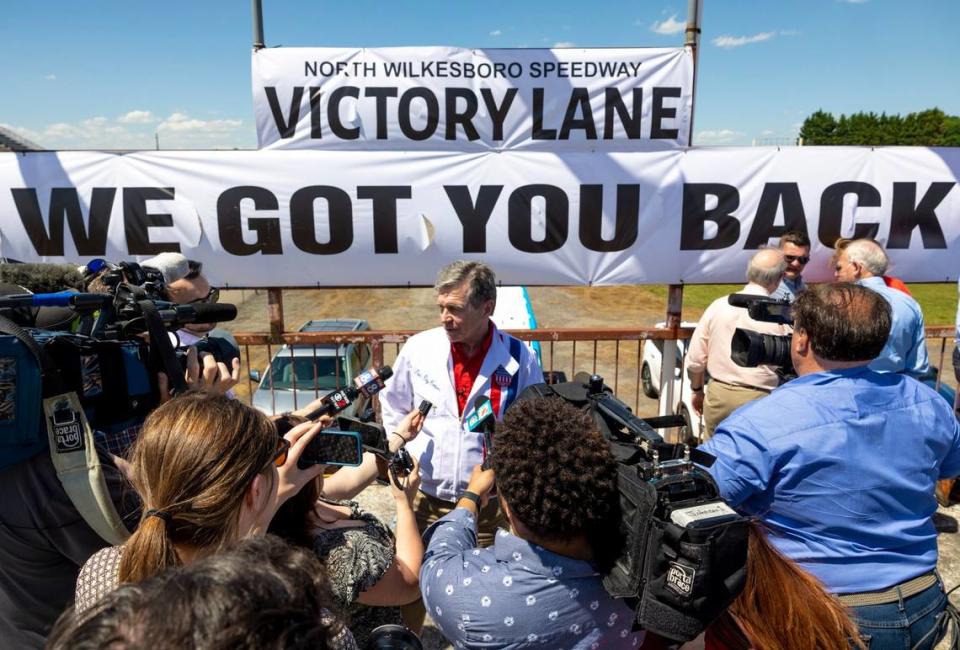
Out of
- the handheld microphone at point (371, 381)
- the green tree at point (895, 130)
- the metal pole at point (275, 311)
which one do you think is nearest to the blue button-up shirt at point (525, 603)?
the handheld microphone at point (371, 381)

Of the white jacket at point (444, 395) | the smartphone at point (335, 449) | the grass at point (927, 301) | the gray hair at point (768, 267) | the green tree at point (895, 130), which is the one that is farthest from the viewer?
the green tree at point (895, 130)

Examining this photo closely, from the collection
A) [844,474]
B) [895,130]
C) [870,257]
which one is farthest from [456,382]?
[895,130]

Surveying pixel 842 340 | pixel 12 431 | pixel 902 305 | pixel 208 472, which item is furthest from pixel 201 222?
pixel 902 305

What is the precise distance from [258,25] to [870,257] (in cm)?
437

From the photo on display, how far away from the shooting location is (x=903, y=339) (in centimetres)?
306

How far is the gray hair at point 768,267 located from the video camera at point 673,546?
2.86 m

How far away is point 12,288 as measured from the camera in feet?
5.93

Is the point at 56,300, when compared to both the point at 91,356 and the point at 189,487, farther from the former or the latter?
the point at 189,487

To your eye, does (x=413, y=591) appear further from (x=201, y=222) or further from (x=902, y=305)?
(x=201, y=222)

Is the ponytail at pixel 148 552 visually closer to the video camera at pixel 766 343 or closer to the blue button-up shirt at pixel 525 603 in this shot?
the blue button-up shirt at pixel 525 603

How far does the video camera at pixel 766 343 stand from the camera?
7.06 feet

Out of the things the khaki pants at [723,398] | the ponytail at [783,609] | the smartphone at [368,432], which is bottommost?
the khaki pants at [723,398]

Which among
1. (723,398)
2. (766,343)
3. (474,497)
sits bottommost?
(723,398)

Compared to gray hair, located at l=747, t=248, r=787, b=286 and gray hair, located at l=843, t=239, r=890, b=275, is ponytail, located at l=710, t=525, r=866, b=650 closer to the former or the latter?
gray hair, located at l=747, t=248, r=787, b=286
